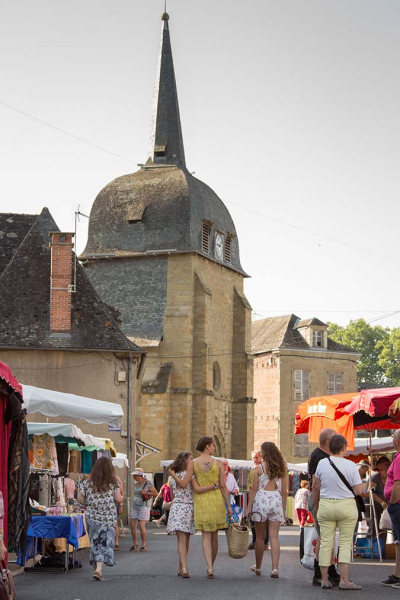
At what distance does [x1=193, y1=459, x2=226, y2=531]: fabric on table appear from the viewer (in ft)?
41.4

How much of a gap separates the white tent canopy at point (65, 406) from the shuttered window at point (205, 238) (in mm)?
35423

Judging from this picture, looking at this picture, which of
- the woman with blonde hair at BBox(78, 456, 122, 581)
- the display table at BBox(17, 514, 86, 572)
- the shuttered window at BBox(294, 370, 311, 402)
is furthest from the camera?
the shuttered window at BBox(294, 370, 311, 402)

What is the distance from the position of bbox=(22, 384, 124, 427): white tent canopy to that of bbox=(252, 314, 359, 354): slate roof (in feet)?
160

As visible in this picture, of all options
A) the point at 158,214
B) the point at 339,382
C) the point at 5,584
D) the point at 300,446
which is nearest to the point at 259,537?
the point at 5,584

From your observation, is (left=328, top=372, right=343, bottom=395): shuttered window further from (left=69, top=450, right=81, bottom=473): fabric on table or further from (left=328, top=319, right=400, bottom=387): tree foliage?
(left=69, top=450, right=81, bottom=473): fabric on table

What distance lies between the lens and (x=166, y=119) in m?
57.5

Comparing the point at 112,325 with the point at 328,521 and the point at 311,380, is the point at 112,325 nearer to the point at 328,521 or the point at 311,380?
the point at 328,521

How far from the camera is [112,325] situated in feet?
110

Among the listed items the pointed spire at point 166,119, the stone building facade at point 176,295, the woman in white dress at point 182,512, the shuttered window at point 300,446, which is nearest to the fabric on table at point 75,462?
the woman in white dress at point 182,512

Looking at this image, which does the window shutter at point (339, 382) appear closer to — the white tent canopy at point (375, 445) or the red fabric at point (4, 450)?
the white tent canopy at point (375, 445)

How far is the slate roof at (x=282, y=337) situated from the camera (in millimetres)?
65812

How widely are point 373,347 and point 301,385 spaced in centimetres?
2922

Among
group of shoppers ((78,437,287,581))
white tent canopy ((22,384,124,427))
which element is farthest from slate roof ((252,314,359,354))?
group of shoppers ((78,437,287,581))

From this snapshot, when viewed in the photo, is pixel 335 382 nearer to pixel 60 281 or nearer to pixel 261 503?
pixel 60 281
